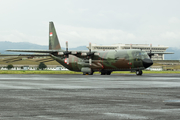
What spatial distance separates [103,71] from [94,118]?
49.9 meters

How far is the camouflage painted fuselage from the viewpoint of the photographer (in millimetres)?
50844

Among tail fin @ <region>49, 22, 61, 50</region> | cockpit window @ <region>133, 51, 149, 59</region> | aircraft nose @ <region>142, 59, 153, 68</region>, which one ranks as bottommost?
aircraft nose @ <region>142, 59, 153, 68</region>

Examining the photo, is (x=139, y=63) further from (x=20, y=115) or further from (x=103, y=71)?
(x=20, y=115)

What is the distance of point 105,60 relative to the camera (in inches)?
2159

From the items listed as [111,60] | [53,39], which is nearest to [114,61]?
[111,60]

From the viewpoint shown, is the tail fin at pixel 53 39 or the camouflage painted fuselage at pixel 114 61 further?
the tail fin at pixel 53 39

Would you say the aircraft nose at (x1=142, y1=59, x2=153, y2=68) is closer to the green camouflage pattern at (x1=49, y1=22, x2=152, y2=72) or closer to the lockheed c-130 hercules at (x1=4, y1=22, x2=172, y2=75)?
the lockheed c-130 hercules at (x1=4, y1=22, x2=172, y2=75)

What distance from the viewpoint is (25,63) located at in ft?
504

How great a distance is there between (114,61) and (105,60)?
2208mm

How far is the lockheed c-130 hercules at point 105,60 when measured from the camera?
5075 centimetres

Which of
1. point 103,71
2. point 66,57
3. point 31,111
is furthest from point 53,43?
point 31,111

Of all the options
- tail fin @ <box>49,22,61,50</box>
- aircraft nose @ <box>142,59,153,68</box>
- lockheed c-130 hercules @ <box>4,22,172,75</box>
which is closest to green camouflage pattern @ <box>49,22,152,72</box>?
lockheed c-130 hercules @ <box>4,22,172,75</box>

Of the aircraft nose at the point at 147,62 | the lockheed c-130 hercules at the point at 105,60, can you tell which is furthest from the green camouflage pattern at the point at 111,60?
the aircraft nose at the point at 147,62

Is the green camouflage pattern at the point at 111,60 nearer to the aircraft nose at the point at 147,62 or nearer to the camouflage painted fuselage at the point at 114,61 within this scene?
the camouflage painted fuselage at the point at 114,61
